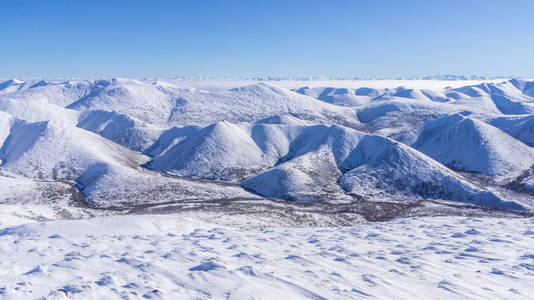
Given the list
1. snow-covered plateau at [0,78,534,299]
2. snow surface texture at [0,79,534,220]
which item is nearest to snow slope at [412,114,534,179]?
snow surface texture at [0,79,534,220]

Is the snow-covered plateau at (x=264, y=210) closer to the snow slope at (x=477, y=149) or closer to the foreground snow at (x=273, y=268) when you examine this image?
the foreground snow at (x=273, y=268)

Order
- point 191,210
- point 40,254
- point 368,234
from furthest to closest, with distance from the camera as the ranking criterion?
point 191,210
point 368,234
point 40,254

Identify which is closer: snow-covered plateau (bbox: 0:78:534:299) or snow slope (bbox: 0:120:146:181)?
snow-covered plateau (bbox: 0:78:534:299)

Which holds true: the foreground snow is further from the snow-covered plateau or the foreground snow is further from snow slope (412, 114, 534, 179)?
snow slope (412, 114, 534, 179)

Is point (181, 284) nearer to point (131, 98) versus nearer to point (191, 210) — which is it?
point (191, 210)

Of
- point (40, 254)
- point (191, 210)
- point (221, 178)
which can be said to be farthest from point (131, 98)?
point (40, 254)

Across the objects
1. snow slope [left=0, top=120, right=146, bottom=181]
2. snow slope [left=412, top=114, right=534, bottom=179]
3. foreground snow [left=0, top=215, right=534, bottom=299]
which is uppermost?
snow slope [left=412, top=114, right=534, bottom=179]

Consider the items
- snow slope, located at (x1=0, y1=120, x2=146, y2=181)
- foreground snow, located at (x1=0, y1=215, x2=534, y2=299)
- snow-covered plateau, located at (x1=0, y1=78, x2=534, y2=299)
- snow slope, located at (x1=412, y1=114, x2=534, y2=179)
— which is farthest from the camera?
snow slope, located at (x1=412, y1=114, x2=534, y2=179)

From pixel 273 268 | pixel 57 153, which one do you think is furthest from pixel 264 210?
pixel 57 153
